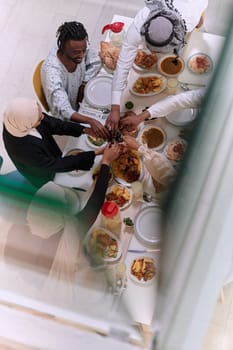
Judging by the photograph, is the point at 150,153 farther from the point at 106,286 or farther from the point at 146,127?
the point at 106,286

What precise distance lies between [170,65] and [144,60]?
7 centimetres

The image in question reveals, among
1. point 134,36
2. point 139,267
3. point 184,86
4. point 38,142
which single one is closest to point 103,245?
point 139,267

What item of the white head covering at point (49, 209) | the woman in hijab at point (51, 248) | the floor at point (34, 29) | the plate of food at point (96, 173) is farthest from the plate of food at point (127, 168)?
the floor at point (34, 29)

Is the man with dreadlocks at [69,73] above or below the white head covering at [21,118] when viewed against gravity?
above

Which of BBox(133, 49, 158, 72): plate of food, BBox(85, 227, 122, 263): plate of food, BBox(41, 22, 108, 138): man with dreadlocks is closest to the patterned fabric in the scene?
BBox(41, 22, 108, 138): man with dreadlocks

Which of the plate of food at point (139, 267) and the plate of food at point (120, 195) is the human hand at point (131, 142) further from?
the plate of food at point (139, 267)

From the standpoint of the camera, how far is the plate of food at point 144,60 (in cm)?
129

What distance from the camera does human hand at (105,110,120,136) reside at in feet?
4.00

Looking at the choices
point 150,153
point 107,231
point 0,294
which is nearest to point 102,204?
point 107,231

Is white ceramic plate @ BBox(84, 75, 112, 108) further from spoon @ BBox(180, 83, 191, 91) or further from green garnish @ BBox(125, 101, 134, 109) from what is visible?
spoon @ BBox(180, 83, 191, 91)

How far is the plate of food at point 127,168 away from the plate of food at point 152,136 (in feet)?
0.13

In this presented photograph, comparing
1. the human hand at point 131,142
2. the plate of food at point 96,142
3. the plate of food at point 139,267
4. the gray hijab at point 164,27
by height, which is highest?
the gray hijab at point 164,27

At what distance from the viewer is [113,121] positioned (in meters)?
1.23

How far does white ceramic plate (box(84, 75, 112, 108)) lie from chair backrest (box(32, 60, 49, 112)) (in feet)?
0.39
